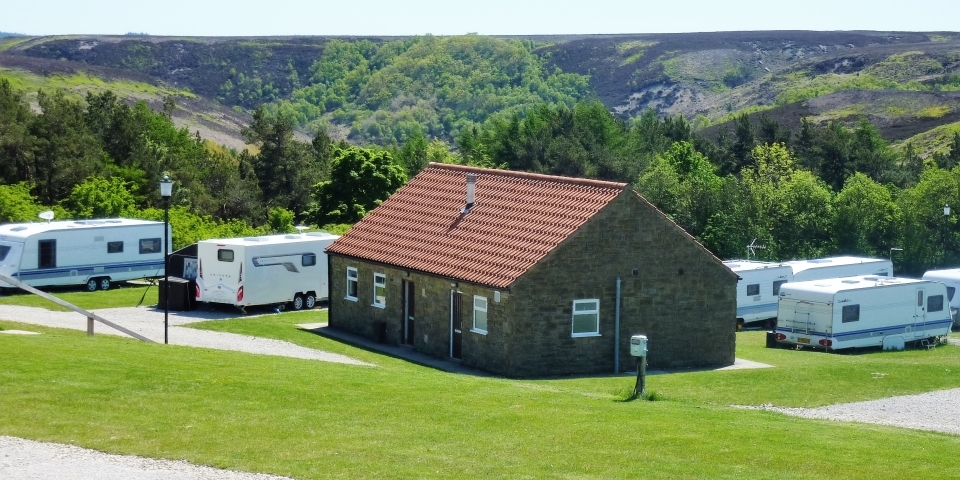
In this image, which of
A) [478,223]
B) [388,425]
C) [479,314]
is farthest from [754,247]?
[388,425]

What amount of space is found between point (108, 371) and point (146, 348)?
157 inches

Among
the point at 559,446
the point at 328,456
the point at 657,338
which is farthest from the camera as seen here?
the point at 657,338

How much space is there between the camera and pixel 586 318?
26844 millimetres

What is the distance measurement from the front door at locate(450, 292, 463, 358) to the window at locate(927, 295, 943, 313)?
15.7 m

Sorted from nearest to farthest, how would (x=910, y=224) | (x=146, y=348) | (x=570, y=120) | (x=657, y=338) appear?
1. (x=146, y=348)
2. (x=657, y=338)
3. (x=910, y=224)
4. (x=570, y=120)

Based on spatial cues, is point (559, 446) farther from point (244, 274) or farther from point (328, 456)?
point (244, 274)

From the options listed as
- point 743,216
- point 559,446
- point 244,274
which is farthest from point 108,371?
point 743,216

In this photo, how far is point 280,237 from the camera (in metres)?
36.7

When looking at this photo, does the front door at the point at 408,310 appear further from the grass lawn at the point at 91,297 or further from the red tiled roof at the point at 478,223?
the grass lawn at the point at 91,297

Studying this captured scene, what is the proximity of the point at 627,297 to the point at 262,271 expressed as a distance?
12019 mm

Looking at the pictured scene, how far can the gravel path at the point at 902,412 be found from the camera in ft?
71.7

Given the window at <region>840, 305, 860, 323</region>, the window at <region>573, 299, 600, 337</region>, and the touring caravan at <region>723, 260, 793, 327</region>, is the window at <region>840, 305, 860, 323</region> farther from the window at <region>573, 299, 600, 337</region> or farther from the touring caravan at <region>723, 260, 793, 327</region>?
the window at <region>573, 299, 600, 337</region>

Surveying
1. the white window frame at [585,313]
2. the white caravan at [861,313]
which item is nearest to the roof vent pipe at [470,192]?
the white window frame at [585,313]

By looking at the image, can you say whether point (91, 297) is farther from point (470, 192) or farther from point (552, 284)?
point (552, 284)
